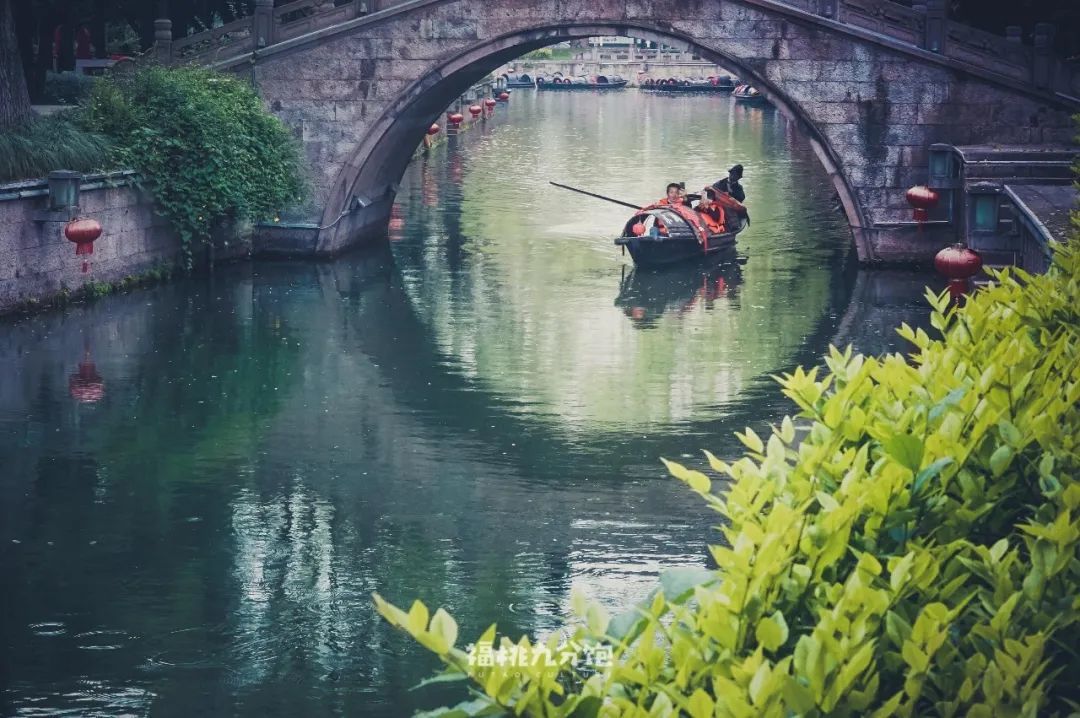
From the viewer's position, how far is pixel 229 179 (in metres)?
22.2

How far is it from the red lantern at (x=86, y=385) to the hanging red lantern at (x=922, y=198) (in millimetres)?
11825

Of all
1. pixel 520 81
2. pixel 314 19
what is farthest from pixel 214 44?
pixel 520 81

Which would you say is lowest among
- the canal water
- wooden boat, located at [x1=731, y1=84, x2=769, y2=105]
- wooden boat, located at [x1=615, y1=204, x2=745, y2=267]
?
the canal water

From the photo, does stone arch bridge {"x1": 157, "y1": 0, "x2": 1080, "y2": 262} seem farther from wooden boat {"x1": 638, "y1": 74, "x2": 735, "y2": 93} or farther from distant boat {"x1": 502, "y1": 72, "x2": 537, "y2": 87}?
distant boat {"x1": 502, "y1": 72, "x2": 537, "y2": 87}

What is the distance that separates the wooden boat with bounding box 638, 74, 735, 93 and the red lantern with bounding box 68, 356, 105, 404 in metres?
74.3

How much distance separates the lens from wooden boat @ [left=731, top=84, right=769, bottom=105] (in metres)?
76.1

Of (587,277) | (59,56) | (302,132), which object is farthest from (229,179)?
(59,56)

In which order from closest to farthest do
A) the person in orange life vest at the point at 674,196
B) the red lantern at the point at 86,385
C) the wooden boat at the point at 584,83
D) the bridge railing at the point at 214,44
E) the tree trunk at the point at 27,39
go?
the red lantern at the point at 86,385, the bridge railing at the point at 214,44, the person in orange life vest at the point at 674,196, the tree trunk at the point at 27,39, the wooden boat at the point at 584,83

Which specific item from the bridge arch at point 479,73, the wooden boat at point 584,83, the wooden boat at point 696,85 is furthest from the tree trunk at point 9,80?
the wooden boat at point 584,83

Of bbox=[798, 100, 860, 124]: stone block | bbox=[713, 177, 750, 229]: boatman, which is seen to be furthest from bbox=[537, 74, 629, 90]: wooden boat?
bbox=[798, 100, 860, 124]: stone block

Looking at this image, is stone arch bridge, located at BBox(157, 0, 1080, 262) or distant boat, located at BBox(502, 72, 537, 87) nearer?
stone arch bridge, located at BBox(157, 0, 1080, 262)

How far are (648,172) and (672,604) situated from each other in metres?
36.8

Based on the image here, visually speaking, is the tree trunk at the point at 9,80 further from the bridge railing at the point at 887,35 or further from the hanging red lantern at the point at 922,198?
the hanging red lantern at the point at 922,198

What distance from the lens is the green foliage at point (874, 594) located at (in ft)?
11.8
